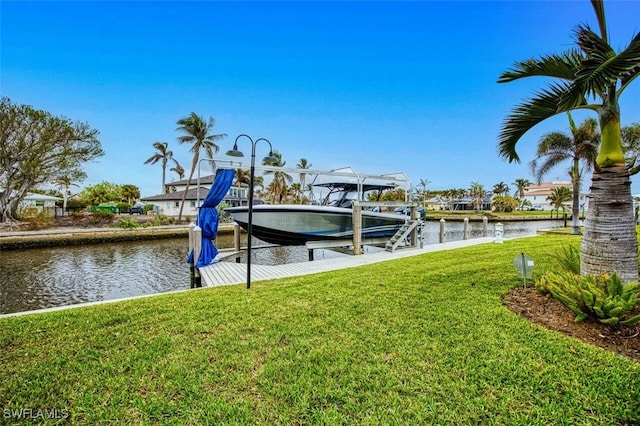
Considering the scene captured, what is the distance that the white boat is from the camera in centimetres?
940

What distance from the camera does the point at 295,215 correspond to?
9.50 meters

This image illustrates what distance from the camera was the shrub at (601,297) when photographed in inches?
105

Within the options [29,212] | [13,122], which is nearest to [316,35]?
[13,122]

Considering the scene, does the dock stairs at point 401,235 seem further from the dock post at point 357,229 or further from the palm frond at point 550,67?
the palm frond at point 550,67

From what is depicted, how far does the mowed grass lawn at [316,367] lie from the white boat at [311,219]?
5.56 meters

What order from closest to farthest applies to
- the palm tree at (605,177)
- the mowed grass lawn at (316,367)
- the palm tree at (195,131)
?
the mowed grass lawn at (316,367), the palm tree at (605,177), the palm tree at (195,131)

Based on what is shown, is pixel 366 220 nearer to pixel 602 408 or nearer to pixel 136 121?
pixel 602 408

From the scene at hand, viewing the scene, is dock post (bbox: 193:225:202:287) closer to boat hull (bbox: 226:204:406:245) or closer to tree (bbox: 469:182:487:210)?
boat hull (bbox: 226:204:406:245)

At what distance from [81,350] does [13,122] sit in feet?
88.7

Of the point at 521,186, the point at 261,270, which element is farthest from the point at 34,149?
the point at 521,186

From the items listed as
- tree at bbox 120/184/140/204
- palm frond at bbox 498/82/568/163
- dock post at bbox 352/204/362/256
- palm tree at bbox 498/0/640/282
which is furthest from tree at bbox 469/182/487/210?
tree at bbox 120/184/140/204

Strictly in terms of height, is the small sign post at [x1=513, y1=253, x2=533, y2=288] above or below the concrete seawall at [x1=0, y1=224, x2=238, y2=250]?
above

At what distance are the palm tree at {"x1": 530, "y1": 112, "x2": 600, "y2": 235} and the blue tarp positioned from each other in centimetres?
1665

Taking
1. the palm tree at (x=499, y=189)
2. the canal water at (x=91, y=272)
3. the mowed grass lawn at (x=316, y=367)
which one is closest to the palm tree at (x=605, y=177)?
the mowed grass lawn at (x=316, y=367)
